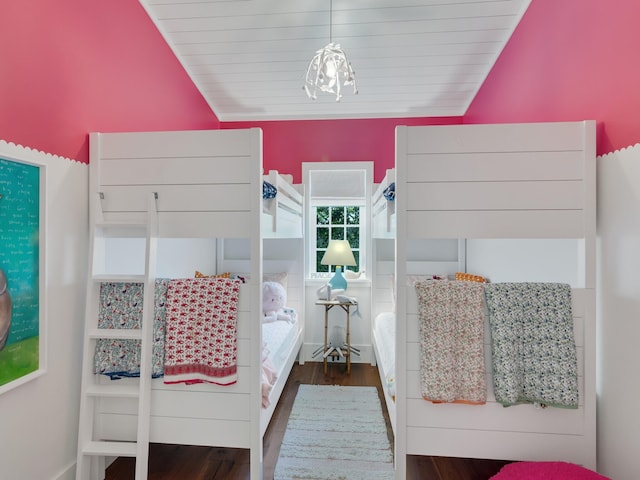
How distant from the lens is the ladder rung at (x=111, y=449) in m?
1.75

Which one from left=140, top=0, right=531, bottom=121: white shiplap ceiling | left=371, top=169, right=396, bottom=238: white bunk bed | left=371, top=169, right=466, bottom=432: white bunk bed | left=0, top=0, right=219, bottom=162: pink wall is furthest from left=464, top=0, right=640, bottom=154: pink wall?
left=0, top=0, right=219, bottom=162: pink wall

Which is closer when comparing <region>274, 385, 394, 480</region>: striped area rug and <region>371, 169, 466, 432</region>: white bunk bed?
<region>274, 385, 394, 480</region>: striped area rug

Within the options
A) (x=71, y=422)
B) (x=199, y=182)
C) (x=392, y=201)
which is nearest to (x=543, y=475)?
(x=392, y=201)

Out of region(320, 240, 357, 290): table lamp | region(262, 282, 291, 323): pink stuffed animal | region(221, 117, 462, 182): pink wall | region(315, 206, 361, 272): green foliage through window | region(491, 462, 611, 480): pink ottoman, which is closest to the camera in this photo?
region(491, 462, 611, 480): pink ottoman

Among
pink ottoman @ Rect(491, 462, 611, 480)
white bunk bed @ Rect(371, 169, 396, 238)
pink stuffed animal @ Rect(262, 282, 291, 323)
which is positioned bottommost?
pink ottoman @ Rect(491, 462, 611, 480)

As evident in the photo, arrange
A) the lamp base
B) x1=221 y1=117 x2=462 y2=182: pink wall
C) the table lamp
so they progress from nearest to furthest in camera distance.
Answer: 1. the table lamp
2. the lamp base
3. x1=221 y1=117 x2=462 y2=182: pink wall

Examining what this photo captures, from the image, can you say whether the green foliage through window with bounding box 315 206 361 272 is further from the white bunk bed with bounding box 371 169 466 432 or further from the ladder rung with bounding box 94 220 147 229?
the ladder rung with bounding box 94 220 147 229

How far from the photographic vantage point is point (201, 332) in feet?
5.98

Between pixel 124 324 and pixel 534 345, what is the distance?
80.9 inches

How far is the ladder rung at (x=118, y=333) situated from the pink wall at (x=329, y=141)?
8.28 ft

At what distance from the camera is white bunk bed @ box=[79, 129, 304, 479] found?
1.82 m

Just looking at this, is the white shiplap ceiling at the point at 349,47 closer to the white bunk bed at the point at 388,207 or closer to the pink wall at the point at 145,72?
the pink wall at the point at 145,72

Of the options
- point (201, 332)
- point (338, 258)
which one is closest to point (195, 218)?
point (201, 332)

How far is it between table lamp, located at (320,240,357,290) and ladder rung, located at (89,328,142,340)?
6.48 feet
